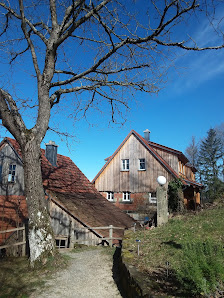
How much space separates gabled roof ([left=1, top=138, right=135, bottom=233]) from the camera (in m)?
13.5

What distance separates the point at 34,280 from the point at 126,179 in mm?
18199

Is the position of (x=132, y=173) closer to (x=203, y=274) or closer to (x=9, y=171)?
(x=9, y=171)

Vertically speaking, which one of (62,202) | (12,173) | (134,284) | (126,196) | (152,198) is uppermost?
(12,173)

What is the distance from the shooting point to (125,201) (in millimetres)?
23812

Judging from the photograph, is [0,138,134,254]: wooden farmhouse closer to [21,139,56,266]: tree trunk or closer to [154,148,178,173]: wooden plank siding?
[21,139,56,266]: tree trunk

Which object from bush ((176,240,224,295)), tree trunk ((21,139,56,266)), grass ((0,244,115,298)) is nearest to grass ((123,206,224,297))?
bush ((176,240,224,295))

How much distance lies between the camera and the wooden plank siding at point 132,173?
22781mm

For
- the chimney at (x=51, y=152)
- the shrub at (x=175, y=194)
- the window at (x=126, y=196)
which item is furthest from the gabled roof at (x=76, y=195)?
the window at (x=126, y=196)

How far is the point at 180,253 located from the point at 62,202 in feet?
28.5

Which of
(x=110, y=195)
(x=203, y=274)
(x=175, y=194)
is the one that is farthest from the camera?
(x=110, y=195)

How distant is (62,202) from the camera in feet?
44.1

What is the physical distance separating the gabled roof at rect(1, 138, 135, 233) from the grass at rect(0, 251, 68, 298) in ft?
16.2

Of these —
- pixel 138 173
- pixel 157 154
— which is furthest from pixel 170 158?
pixel 138 173

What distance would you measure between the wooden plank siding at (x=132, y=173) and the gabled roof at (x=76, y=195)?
16.5 feet
